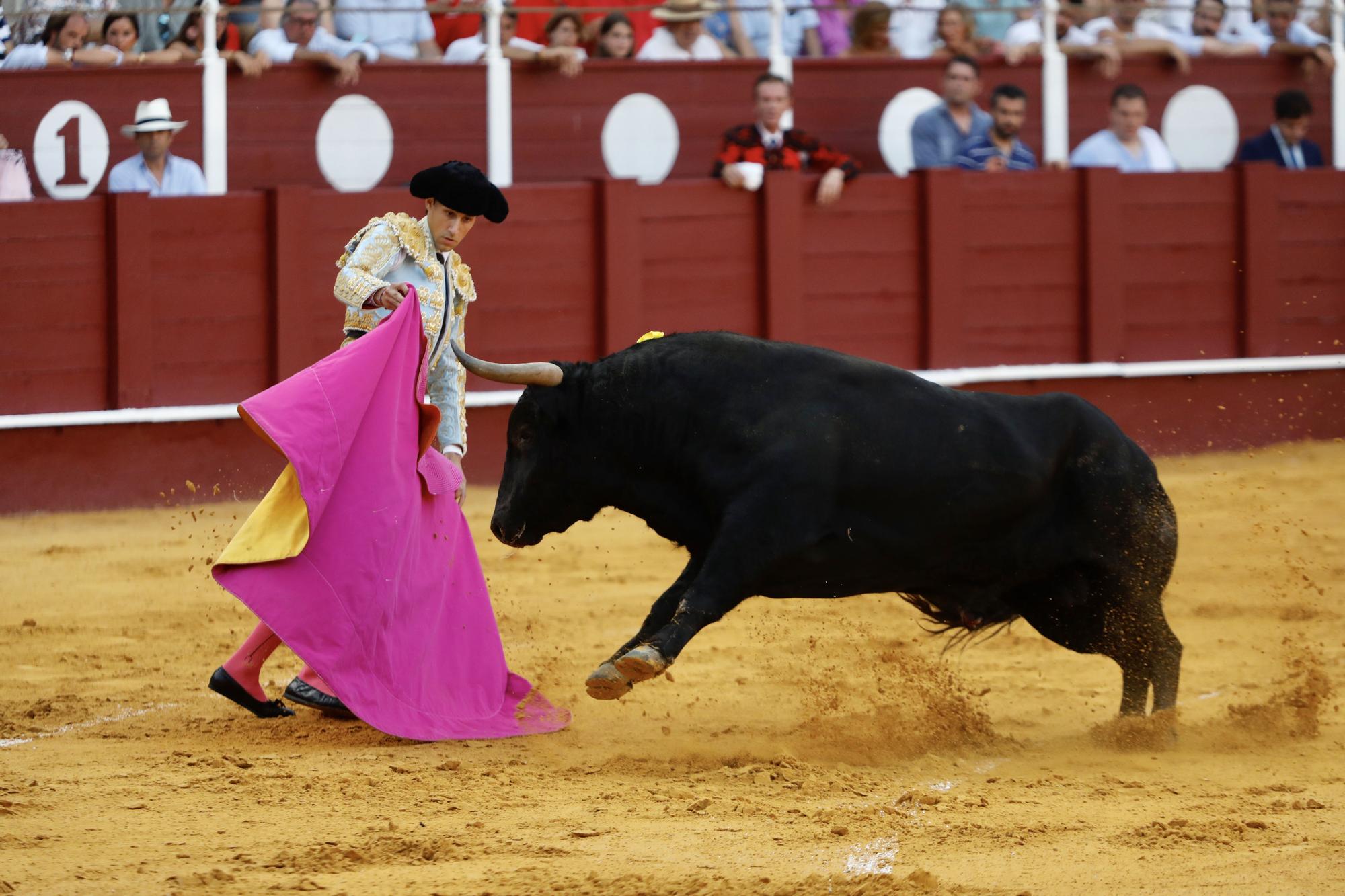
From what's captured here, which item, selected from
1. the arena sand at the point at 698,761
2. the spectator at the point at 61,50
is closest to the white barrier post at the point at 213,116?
the spectator at the point at 61,50

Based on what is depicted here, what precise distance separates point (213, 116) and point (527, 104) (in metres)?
1.44

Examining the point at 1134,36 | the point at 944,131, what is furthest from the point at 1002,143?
the point at 1134,36

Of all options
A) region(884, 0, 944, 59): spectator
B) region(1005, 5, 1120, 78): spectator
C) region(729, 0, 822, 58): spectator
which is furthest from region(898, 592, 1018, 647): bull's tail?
region(1005, 5, 1120, 78): spectator

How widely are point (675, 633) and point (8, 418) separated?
440 centimetres

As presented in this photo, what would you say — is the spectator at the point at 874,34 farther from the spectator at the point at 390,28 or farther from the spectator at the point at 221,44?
the spectator at the point at 221,44

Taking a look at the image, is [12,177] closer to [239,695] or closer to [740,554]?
[239,695]

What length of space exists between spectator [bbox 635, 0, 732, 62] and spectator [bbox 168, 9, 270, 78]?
5.88ft

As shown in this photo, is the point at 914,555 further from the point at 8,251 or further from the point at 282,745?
the point at 8,251

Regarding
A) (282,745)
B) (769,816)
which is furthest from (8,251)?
(769,816)

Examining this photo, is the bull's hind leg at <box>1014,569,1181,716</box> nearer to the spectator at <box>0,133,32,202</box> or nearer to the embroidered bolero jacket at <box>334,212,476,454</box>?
the embroidered bolero jacket at <box>334,212,476,454</box>

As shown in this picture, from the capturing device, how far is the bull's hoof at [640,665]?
11.1 ft

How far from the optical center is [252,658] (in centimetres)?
396

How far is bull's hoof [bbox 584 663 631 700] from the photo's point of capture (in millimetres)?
3404

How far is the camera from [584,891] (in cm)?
270
